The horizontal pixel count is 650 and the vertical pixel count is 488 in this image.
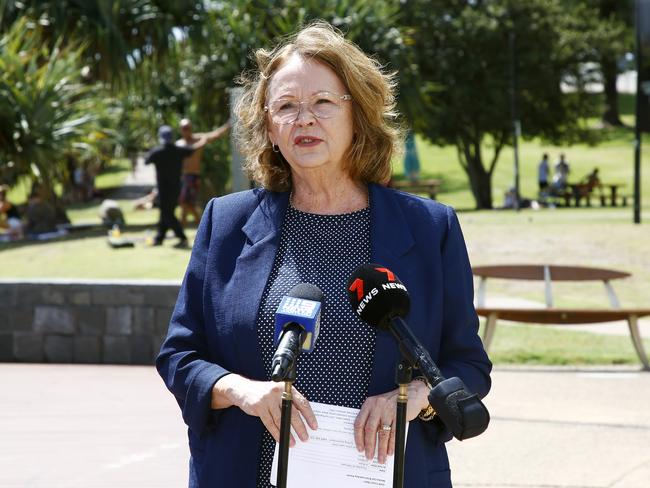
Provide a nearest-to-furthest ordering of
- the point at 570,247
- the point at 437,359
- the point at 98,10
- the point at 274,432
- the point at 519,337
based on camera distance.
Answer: the point at 274,432 < the point at 437,359 < the point at 519,337 < the point at 570,247 < the point at 98,10

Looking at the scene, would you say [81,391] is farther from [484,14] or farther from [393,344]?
[484,14]

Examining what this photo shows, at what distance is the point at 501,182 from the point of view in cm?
5041

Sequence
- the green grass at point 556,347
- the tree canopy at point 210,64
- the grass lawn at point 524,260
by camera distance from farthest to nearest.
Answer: the tree canopy at point 210,64
the grass lawn at point 524,260
the green grass at point 556,347

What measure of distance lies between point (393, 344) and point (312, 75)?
0.67 metres

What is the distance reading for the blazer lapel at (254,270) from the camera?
8.84ft

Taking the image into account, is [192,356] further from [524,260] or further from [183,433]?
[524,260]

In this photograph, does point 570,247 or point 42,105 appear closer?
point 570,247

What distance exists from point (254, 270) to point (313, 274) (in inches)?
5.5

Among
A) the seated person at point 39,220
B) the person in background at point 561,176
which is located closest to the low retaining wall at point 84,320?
the seated person at point 39,220

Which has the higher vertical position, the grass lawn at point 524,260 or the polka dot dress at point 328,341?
the polka dot dress at point 328,341

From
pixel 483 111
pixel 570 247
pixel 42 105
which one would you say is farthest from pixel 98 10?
pixel 483 111

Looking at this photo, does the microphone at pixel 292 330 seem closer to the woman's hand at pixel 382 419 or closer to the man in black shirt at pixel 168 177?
the woman's hand at pixel 382 419

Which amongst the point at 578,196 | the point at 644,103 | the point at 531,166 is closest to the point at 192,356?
the point at 644,103

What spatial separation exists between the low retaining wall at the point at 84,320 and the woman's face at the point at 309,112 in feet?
23.4
